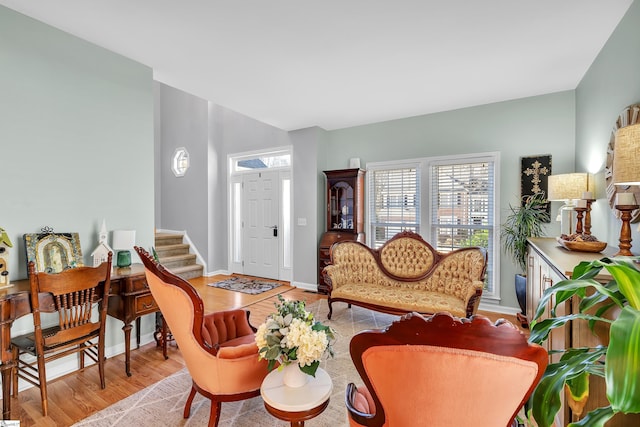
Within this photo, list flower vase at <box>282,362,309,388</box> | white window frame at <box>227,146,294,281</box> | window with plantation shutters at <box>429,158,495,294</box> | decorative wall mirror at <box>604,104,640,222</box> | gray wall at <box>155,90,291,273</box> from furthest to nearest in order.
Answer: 1. gray wall at <box>155,90,291,273</box>
2. white window frame at <box>227,146,294,281</box>
3. window with plantation shutters at <box>429,158,495,294</box>
4. decorative wall mirror at <box>604,104,640,222</box>
5. flower vase at <box>282,362,309,388</box>

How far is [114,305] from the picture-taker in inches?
103

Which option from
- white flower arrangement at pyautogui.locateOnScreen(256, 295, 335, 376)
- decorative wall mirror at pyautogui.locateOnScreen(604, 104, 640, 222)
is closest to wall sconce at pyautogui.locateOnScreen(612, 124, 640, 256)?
decorative wall mirror at pyautogui.locateOnScreen(604, 104, 640, 222)

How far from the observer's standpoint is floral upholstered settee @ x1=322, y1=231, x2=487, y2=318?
3.15 metres

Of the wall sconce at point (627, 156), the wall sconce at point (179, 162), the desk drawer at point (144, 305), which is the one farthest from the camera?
the wall sconce at point (179, 162)

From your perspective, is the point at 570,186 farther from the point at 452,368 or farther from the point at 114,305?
the point at 114,305

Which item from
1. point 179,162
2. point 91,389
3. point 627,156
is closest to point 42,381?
point 91,389

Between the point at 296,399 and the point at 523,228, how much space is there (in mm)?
3314

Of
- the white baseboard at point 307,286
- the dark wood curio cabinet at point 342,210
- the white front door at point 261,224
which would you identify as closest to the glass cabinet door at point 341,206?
the dark wood curio cabinet at point 342,210

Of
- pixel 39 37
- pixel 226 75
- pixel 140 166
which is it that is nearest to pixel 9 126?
pixel 39 37

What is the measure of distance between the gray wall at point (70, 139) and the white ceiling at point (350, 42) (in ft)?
0.66

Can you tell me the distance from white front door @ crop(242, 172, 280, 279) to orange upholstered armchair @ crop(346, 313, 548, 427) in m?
4.83

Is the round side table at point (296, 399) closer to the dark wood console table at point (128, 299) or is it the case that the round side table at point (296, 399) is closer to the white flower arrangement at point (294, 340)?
the white flower arrangement at point (294, 340)

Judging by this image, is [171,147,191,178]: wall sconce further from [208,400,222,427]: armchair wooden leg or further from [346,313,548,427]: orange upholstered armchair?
[346,313,548,427]: orange upholstered armchair

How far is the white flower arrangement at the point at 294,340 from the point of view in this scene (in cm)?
144
